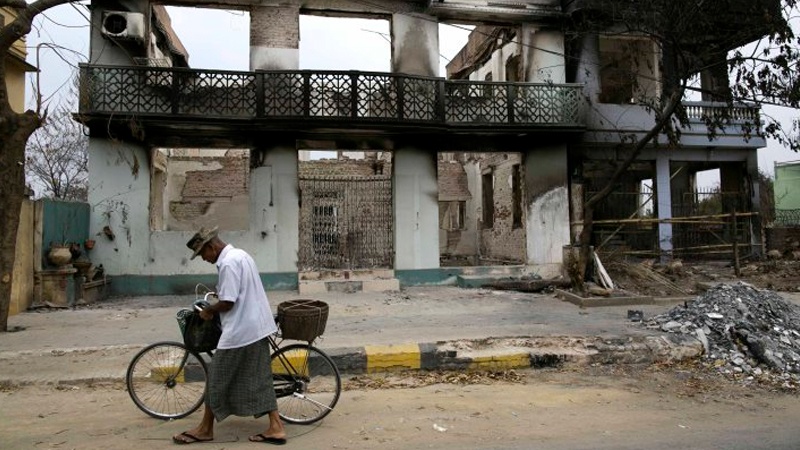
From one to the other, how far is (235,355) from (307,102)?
367 inches

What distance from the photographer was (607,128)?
14719 mm

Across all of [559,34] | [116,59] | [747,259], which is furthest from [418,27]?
[747,259]

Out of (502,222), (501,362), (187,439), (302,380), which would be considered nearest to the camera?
(187,439)

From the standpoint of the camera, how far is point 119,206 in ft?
40.8

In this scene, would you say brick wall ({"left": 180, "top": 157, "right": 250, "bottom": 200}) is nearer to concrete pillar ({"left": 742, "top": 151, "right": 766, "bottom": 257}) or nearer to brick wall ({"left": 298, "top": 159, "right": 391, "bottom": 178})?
brick wall ({"left": 298, "top": 159, "right": 391, "bottom": 178})

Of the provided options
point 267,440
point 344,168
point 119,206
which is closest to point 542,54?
point 344,168

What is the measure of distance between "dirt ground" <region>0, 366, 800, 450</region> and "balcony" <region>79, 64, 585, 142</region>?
7743 mm

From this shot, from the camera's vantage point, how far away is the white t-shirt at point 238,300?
3945mm

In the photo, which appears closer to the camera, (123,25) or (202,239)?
(202,239)

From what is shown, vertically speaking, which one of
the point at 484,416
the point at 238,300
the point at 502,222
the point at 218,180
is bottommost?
the point at 484,416

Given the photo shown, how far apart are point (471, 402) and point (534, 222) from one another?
32.0 ft

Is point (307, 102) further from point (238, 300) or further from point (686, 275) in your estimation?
point (686, 275)

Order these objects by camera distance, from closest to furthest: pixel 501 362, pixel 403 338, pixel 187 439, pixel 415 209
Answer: pixel 187 439 → pixel 501 362 → pixel 403 338 → pixel 415 209

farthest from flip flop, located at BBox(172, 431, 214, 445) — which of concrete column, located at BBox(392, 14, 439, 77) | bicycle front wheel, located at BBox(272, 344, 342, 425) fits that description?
concrete column, located at BBox(392, 14, 439, 77)
